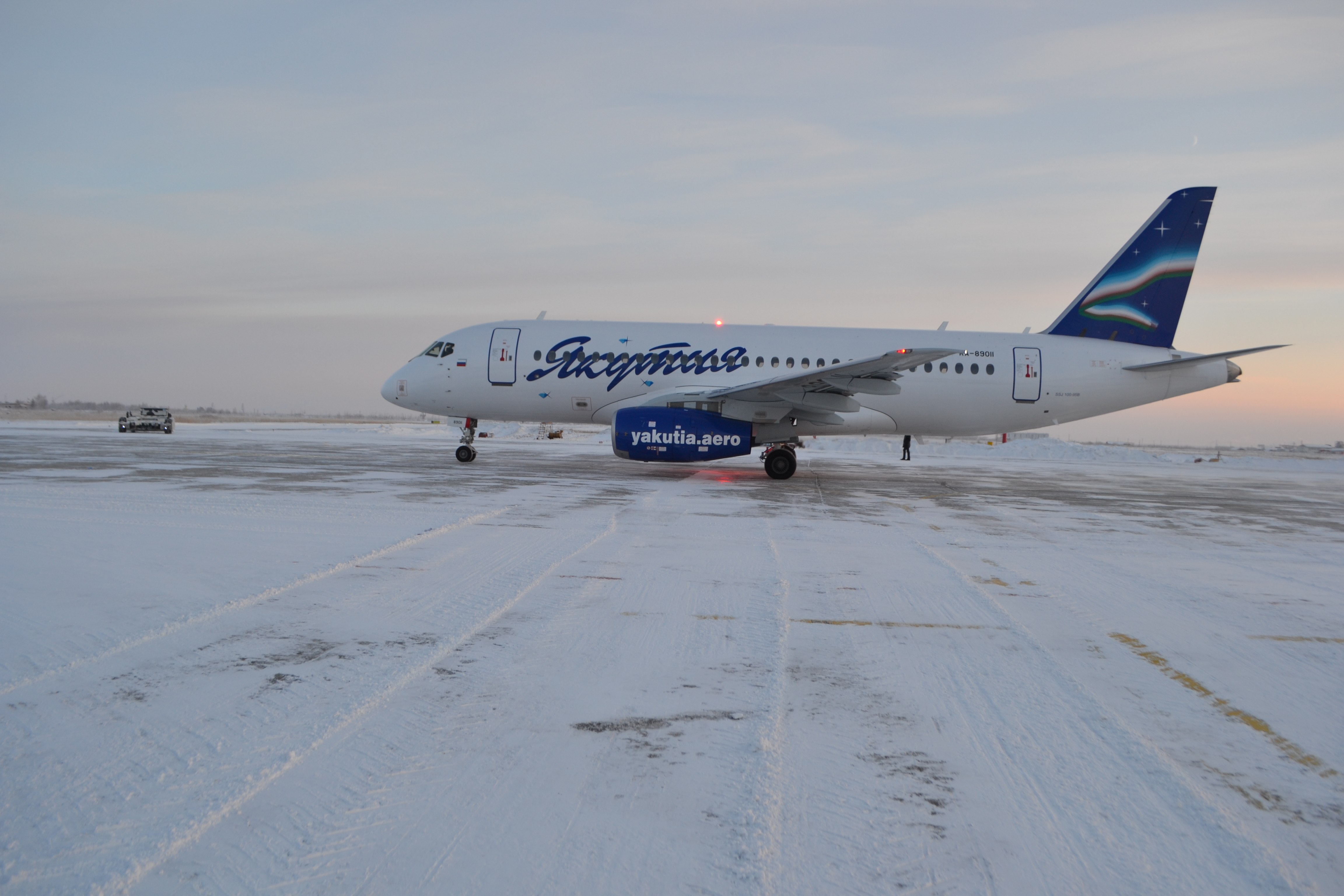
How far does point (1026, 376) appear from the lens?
1828 cm

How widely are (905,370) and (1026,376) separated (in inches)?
139

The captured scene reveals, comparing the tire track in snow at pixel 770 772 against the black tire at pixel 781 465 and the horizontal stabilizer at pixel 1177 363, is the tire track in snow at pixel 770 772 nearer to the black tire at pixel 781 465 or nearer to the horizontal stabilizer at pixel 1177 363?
the black tire at pixel 781 465

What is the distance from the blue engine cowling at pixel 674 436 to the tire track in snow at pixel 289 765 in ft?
33.5

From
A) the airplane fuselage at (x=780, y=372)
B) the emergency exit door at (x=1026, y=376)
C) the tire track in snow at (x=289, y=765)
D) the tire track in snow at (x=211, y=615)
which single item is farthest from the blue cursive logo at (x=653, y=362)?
the tire track in snow at (x=289, y=765)

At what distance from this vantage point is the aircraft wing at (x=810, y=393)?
1480 centimetres

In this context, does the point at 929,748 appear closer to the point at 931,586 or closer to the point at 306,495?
the point at 931,586

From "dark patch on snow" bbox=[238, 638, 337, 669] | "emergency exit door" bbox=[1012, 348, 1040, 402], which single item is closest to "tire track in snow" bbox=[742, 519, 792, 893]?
"dark patch on snow" bbox=[238, 638, 337, 669]

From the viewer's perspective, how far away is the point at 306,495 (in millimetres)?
11328

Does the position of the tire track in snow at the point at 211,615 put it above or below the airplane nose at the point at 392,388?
below

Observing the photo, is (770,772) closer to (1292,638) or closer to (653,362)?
(1292,638)

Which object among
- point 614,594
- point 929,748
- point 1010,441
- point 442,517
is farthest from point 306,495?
point 1010,441

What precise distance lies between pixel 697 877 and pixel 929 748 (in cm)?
138

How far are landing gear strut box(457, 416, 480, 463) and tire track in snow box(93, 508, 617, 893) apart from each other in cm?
1395

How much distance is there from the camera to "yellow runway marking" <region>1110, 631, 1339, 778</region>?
3227 mm
